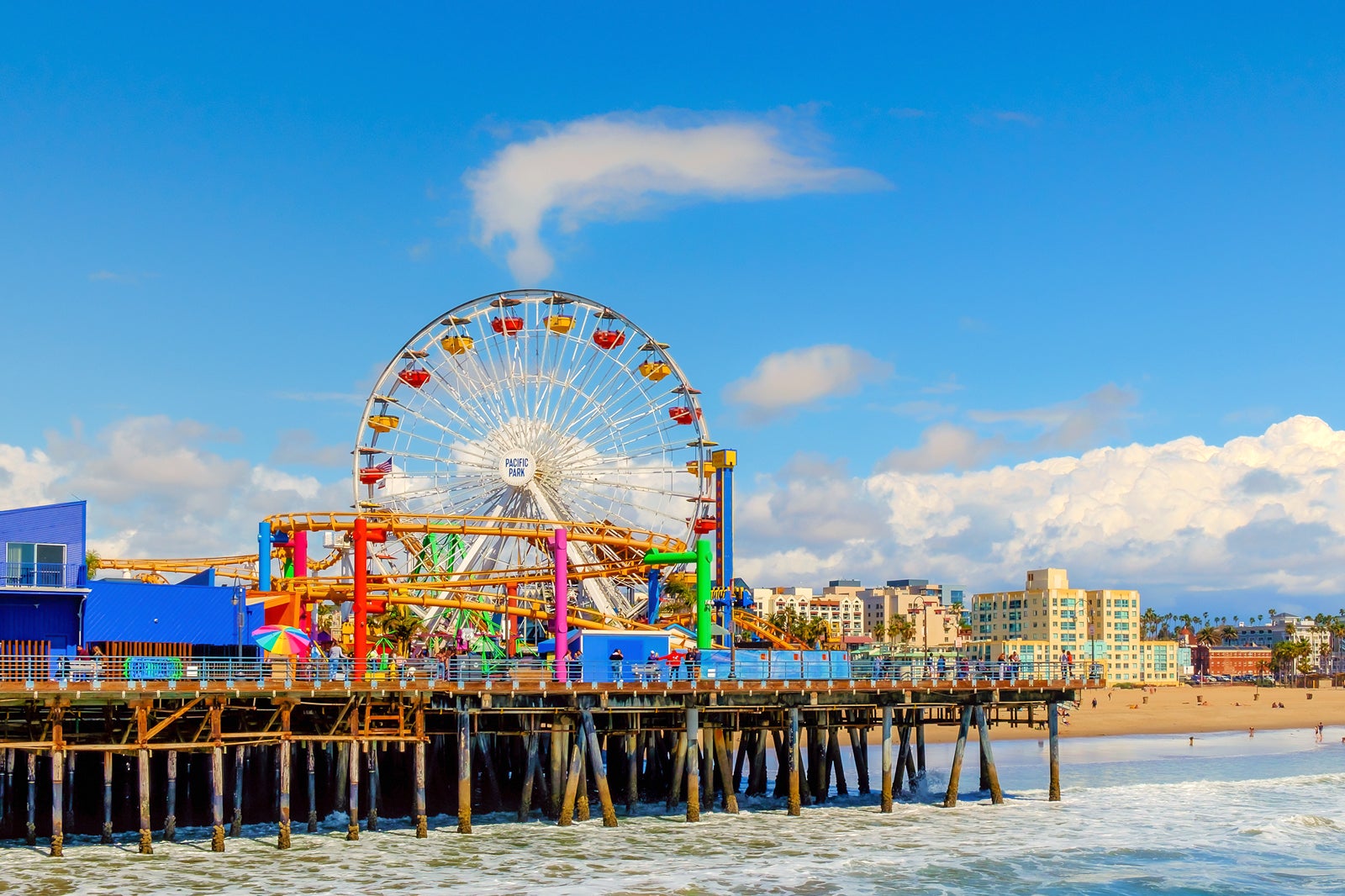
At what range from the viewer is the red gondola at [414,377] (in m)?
77.2

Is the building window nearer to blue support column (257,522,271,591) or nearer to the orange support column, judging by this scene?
blue support column (257,522,271,591)

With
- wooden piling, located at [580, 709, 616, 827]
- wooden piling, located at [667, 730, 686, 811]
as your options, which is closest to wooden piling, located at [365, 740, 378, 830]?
wooden piling, located at [580, 709, 616, 827]

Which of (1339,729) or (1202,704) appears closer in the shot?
(1339,729)

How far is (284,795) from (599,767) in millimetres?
9470

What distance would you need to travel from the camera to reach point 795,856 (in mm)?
43188

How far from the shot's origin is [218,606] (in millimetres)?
49094

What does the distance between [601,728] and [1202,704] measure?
105 meters

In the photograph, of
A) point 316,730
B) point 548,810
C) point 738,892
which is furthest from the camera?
point 548,810

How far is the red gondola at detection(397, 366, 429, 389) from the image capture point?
77.2 meters

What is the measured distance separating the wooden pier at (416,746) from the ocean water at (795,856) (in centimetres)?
95

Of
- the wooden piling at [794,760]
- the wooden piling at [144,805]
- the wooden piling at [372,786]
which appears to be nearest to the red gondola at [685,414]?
the wooden piling at [794,760]

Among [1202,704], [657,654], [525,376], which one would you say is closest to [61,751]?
[657,654]

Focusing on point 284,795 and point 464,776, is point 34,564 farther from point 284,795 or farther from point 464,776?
point 464,776

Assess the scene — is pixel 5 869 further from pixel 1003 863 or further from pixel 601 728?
pixel 1003 863
